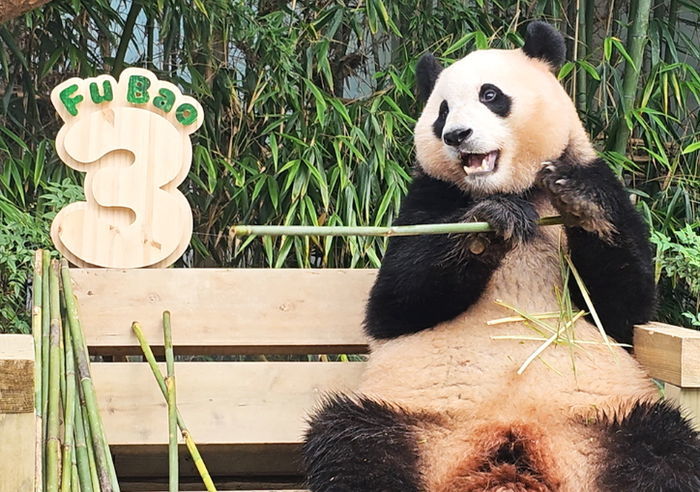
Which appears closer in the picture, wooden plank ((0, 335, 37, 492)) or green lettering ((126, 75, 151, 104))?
wooden plank ((0, 335, 37, 492))

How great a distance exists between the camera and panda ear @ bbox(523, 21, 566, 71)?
1621 mm

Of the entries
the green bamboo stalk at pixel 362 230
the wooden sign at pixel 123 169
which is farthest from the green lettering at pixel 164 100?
the green bamboo stalk at pixel 362 230

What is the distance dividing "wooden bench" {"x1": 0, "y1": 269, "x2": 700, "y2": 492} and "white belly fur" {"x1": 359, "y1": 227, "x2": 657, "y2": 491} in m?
0.19

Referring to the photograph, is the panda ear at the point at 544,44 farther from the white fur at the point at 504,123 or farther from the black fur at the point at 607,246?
the black fur at the point at 607,246

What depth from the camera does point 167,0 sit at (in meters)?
2.45

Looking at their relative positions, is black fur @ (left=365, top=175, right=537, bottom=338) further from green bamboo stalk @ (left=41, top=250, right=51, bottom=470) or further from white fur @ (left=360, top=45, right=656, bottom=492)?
green bamboo stalk @ (left=41, top=250, right=51, bottom=470)

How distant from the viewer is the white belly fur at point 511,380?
138cm

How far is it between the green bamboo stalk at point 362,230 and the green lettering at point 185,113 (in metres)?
0.54

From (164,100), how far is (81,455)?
708 millimetres

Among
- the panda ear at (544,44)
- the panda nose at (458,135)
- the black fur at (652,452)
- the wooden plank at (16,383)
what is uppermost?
the panda ear at (544,44)

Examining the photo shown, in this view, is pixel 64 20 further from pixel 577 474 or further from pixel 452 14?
pixel 577 474

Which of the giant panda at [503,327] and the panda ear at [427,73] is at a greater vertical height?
the panda ear at [427,73]

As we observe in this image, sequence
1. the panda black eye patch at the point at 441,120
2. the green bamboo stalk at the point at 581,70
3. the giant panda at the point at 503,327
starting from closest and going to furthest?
the giant panda at the point at 503,327
the panda black eye patch at the point at 441,120
the green bamboo stalk at the point at 581,70

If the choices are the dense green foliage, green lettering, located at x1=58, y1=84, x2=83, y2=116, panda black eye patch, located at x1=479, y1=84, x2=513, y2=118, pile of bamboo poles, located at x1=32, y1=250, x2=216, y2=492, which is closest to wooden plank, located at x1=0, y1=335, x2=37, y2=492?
pile of bamboo poles, located at x1=32, y1=250, x2=216, y2=492
